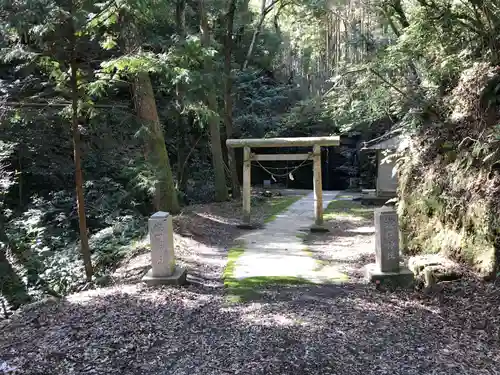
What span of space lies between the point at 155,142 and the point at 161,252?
481 cm

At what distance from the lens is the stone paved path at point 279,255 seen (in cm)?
682

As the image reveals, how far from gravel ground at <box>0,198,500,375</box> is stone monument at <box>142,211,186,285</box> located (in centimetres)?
19

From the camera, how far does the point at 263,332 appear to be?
4277mm

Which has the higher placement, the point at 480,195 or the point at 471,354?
the point at 480,195

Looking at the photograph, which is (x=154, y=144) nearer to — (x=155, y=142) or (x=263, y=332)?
(x=155, y=142)

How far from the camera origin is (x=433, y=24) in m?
7.86

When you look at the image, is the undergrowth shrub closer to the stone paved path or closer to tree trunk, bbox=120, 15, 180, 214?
the stone paved path

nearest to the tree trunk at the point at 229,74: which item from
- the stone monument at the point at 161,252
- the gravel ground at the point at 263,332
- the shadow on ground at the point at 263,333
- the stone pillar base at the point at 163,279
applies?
the stone monument at the point at 161,252

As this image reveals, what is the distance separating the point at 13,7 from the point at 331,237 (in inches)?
319

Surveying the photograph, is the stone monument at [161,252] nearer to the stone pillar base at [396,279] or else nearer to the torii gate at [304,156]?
the stone pillar base at [396,279]

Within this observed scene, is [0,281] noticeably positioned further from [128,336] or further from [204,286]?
[128,336]

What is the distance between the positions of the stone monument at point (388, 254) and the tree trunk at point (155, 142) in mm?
5240

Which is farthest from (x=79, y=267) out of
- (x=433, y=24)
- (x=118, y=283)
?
(x=433, y=24)

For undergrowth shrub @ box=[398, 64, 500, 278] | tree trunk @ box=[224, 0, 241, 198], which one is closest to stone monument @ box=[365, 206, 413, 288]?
undergrowth shrub @ box=[398, 64, 500, 278]
